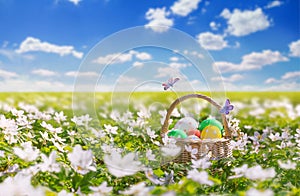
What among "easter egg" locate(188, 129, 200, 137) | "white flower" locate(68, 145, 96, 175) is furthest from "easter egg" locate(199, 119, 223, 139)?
"white flower" locate(68, 145, 96, 175)

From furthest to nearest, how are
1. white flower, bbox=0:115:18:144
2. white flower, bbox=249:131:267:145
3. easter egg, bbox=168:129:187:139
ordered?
white flower, bbox=249:131:267:145 → easter egg, bbox=168:129:187:139 → white flower, bbox=0:115:18:144

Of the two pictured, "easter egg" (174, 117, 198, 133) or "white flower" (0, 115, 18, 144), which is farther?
"easter egg" (174, 117, 198, 133)

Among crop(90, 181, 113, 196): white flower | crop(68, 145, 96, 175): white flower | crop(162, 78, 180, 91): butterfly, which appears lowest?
crop(90, 181, 113, 196): white flower

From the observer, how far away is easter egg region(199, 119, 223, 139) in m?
2.83

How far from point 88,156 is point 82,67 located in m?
1.23

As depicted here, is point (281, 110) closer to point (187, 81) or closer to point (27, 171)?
point (187, 81)

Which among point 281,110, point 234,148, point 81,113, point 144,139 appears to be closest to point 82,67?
point 81,113

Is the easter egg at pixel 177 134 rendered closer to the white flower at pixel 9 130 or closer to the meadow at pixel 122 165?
the meadow at pixel 122 165

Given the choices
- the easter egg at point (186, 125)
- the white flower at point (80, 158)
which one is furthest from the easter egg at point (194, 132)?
the white flower at point (80, 158)

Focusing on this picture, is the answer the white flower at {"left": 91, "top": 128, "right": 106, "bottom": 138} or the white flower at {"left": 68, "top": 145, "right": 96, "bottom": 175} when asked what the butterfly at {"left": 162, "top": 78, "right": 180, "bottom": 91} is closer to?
the white flower at {"left": 91, "top": 128, "right": 106, "bottom": 138}

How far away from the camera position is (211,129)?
9.37 feet

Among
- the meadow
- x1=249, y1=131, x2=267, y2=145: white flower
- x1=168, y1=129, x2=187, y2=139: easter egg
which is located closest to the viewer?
the meadow

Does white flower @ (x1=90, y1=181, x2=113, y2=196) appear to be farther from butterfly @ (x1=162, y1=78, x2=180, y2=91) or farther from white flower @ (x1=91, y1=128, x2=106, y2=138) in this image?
butterfly @ (x1=162, y1=78, x2=180, y2=91)

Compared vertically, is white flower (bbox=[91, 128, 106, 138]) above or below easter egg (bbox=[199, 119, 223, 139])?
below
